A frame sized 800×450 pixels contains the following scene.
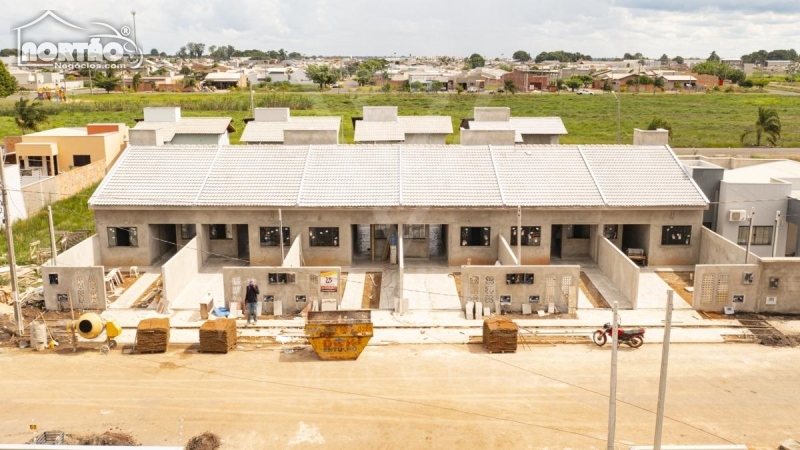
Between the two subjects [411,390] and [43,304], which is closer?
[411,390]

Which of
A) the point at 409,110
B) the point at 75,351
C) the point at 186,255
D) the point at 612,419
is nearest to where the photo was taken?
the point at 612,419

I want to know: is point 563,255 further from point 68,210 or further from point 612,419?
point 68,210

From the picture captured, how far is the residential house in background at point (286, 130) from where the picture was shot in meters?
35.4

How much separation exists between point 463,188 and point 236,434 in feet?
57.2

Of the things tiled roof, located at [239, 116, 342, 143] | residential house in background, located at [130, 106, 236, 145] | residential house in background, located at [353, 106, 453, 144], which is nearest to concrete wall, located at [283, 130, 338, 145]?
tiled roof, located at [239, 116, 342, 143]

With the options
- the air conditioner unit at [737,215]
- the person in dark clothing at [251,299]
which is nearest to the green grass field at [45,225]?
the person in dark clothing at [251,299]

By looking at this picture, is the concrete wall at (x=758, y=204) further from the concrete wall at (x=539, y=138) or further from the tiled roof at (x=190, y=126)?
the tiled roof at (x=190, y=126)

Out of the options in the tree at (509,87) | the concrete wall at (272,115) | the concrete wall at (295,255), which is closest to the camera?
the concrete wall at (295,255)

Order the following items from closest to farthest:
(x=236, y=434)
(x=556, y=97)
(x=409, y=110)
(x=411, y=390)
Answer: (x=236, y=434) → (x=411, y=390) → (x=409, y=110) → (x=556, y=97)

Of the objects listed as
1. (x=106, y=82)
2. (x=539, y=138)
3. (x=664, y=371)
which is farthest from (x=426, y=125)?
(x=106, y=82)

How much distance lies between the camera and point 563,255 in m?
32.9

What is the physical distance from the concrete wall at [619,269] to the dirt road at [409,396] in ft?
12.2

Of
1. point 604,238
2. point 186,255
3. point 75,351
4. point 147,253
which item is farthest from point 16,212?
point 604,238

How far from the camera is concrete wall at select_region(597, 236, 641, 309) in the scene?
2614 centimetres
